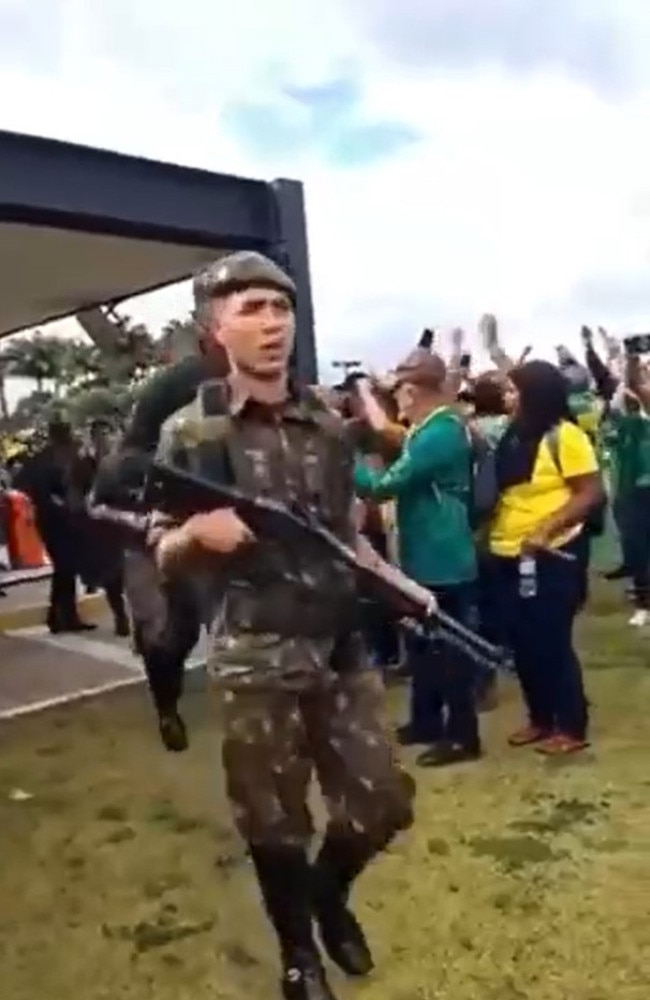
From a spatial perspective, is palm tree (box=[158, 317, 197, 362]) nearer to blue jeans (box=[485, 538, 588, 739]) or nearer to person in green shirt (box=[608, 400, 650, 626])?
blue jeans (box=[485, 538, 588, 739])

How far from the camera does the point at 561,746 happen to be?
561 centimetres

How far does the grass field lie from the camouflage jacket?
3.48 feet

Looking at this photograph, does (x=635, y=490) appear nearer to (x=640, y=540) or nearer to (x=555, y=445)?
(x=640, y=540)

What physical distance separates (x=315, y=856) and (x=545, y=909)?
1210 mm

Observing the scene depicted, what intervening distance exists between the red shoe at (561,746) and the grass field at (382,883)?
0.08 meters

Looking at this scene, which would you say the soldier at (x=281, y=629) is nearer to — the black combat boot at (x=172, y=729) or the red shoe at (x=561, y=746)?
the black combat boot at (x=172, y=729)

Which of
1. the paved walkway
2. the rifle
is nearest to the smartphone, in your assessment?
the paved walkway

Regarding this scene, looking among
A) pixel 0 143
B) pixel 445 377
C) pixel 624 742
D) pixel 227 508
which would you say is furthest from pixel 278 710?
pixel 0 143

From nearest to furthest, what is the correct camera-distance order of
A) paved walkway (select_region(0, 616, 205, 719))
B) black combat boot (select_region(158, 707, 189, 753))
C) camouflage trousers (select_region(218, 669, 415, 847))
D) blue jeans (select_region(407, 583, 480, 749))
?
camouflage trousers (select_region(218, 669, 415, 847)) → black combat boot (select_region(158, 707, 189, 753)) → blue jeans (select_region(407, 583, 480, 749)) → paved walkway (select_region(0, 616, 205, 719))

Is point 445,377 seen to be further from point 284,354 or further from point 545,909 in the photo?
point 284,354

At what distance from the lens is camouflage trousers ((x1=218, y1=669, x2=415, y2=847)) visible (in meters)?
2.74

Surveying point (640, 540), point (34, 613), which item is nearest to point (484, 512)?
point (640, 540)

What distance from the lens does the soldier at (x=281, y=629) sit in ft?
8.74

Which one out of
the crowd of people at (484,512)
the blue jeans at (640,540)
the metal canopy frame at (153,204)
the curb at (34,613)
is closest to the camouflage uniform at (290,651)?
the crowd of people at (484,512)
